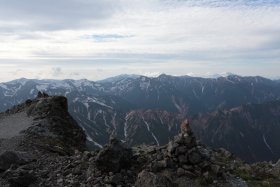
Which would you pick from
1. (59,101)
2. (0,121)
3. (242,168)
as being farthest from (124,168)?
(0,121)

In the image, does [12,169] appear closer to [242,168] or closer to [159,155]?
[159,155]

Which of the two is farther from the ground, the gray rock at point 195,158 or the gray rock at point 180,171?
the gray rock at point 195,158

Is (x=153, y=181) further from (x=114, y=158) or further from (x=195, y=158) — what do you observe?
(x=114, y=158)

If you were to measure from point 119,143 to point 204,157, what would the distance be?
5.80 meters

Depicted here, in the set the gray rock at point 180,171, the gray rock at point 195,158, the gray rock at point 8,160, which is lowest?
the gray rock at point 8,160

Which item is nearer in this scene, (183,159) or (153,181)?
(153,181)

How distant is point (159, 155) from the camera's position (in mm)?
27031

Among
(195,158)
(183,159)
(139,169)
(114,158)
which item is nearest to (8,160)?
(114,158)

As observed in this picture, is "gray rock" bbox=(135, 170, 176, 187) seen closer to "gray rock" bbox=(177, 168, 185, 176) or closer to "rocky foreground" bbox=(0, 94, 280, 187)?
"rocky foreground" bbox=(0, 94, 280, 187)

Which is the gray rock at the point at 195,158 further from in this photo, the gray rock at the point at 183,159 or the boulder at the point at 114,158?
the boulder at the point at 114,158

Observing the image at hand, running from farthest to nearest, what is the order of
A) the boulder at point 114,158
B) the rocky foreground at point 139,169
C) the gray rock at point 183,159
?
the boulder at point 114,158, the gray rock at point 183,159, the rocky foreground at point 139,169

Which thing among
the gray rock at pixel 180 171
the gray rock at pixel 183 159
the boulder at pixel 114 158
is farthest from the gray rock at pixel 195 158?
the boulder at pixel 114 158

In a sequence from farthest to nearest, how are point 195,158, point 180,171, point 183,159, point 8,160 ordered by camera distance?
point 8,160, point 183,159, point 195,158, point 180,171

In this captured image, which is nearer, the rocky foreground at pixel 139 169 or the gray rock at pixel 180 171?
the rocky foreground at pixel 139 169
